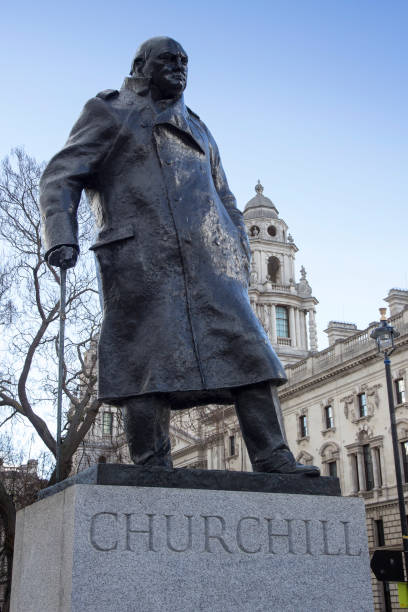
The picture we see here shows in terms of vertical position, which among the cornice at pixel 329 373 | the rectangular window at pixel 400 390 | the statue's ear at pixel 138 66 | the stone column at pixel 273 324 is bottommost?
the statue's ear at pixel 138 66

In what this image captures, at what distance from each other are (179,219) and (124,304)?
0.60 metres

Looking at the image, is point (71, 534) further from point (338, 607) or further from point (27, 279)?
point (27, 279)

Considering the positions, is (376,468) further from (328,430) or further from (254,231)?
(254,231)

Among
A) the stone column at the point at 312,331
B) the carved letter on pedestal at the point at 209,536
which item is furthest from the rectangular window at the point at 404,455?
the carved letter on pedestal at the point at 209,536

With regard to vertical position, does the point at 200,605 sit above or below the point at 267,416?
below

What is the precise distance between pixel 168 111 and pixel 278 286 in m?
64.0

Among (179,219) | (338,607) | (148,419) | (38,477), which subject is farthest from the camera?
(38,477)

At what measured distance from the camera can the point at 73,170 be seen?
460 centimetres

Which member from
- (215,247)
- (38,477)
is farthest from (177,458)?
(215,247)

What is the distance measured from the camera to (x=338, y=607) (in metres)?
3.76

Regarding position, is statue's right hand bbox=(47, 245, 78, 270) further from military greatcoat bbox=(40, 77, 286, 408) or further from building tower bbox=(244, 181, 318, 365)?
building tower bbox=(244, 181, 318, 365)

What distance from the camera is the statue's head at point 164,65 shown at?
4820 mm

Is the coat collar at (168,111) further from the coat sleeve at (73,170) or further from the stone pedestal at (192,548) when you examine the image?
the stone pedestal at (192,548)

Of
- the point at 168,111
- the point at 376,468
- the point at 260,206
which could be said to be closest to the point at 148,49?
the point at 168,111
